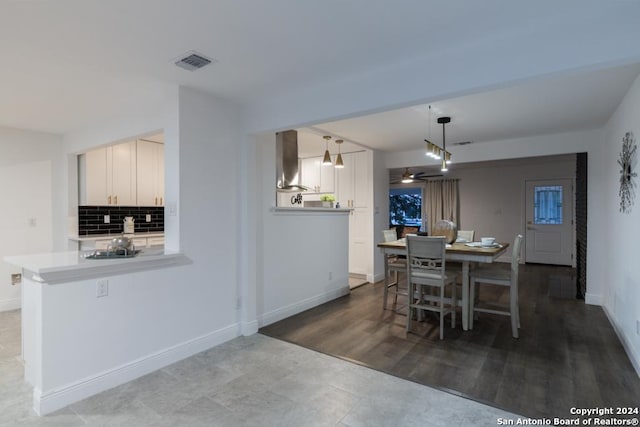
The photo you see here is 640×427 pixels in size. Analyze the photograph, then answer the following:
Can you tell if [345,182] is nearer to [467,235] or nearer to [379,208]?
[379,208]

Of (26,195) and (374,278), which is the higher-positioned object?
(26,195)

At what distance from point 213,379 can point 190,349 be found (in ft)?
1.68

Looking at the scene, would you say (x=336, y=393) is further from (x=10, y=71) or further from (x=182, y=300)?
(x=10, y=71)

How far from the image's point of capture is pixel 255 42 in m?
2.06

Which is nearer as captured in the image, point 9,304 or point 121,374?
point 121,374

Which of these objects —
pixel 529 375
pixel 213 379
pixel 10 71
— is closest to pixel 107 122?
pixel 10 71

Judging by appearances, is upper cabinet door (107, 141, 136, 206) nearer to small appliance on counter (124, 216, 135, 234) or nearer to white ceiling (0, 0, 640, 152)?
small appliance on counter (124, 216, 135, 234)

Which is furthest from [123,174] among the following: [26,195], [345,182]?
[345,182]

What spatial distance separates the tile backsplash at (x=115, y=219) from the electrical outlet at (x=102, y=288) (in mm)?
2944

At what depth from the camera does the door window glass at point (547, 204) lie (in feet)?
24.3

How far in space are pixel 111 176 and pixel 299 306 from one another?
325 cm

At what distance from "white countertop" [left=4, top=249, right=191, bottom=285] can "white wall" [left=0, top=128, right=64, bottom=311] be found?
7.38 feet

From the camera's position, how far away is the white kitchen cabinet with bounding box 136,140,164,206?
500cm

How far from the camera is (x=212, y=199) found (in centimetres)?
305
